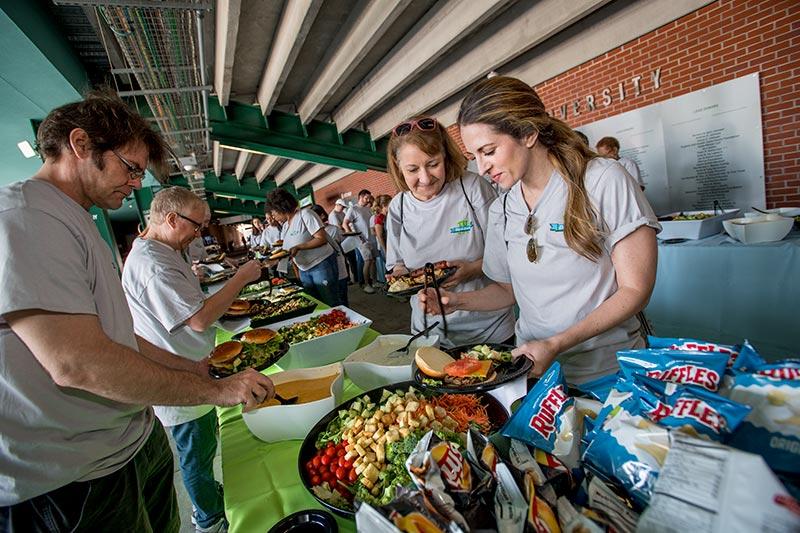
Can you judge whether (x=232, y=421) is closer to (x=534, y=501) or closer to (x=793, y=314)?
(x=534, y=501)

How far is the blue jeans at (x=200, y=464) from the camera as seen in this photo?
Result: 6.97ft

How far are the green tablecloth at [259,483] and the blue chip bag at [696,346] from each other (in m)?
0.78

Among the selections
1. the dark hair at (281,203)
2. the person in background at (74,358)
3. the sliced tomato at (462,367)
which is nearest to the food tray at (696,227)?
the sliced tomato at (462,367)

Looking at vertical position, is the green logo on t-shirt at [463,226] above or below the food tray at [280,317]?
above

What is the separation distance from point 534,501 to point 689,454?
0.23m

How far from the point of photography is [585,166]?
1.32 m

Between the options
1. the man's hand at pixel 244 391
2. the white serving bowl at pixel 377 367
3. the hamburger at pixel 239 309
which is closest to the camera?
the man's hand at pixel 244 391

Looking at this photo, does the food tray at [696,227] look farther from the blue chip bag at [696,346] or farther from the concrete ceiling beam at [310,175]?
the concrete ceiling beam at [310,175]

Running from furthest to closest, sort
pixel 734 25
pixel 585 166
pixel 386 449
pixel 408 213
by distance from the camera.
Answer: pixel 734 25 → pixel 408 213 → pixel 585 166 → pixel 386 449

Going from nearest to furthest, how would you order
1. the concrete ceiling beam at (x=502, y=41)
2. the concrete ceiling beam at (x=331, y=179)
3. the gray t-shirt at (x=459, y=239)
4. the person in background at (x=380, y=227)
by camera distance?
the gray t-shirt at (x=459, y=239)
the concrete ceiling beam at (x=502, y=41)
the person in background at (x=380, y=227)
the concrete ceiling beam at (x=331, y=179)

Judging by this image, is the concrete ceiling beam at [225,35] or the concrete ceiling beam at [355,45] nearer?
the concrete ceiling beam at [225,35]

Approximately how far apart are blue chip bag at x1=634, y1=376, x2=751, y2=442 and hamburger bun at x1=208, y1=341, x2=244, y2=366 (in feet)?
5.02

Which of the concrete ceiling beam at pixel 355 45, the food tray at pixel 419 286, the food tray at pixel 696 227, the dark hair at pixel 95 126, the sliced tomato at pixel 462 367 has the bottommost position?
the food tray at pixel 696 227

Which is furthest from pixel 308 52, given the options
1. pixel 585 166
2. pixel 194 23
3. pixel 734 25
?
pixel 585 166
